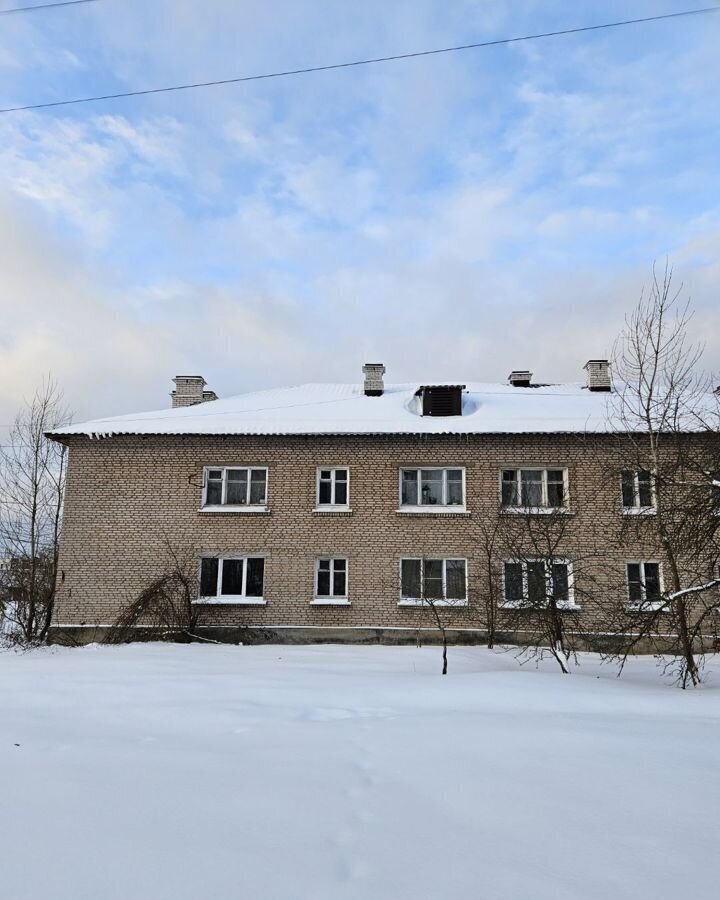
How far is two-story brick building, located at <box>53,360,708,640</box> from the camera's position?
16.1 metres

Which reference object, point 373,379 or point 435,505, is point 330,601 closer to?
point 435,505

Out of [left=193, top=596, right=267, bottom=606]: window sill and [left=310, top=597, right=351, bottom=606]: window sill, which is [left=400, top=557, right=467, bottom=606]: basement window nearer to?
[left=310, top=597, right=351, bottom=606]: window sill

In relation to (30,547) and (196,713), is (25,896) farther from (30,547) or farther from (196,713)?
(30,547)

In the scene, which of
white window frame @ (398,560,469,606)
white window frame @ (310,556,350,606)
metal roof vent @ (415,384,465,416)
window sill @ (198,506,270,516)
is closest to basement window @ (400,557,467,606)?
white window frame @ (398,560,469,606)

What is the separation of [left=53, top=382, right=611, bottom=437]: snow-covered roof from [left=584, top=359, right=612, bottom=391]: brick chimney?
0.36 metres

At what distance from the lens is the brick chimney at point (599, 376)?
787 inches

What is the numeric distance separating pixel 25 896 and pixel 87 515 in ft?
51.6

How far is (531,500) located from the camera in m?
16.5

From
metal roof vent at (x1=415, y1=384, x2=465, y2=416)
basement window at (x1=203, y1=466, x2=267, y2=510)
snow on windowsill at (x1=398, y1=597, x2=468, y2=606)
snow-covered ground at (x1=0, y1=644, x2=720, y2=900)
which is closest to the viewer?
snow-covered ground at (x1=0, y1=644, x2=720, y2=900)

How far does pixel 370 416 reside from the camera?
17422mm

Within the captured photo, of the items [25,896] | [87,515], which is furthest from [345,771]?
[87,515]

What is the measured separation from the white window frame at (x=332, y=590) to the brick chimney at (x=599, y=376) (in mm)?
9984

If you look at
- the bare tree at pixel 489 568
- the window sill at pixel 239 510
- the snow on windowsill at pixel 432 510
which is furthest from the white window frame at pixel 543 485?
the window sill at pixel 239 510

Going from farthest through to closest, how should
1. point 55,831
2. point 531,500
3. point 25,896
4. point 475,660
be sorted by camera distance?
point 531,500
point 475,660
point 55,831
point 25,896
